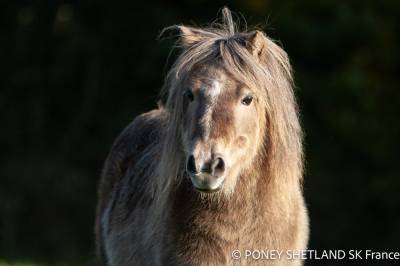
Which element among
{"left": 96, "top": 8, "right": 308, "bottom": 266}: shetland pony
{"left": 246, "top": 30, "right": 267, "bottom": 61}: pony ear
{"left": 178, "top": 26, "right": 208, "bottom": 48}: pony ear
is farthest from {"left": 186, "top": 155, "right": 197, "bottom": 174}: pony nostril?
{"left": 178, "top": 26, "right": 208, "bottom": 48}: pony ear

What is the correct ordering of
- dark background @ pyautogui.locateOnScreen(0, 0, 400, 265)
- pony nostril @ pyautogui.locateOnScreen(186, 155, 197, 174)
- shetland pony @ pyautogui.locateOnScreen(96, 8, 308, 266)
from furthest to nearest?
dark background @ pyautogui.locateOnScreen(0, 0, 400, 265) < shetland pony @ pyautogui.locateOnScreen(96, 8, 308, 266) < pony nostril @ pyautogui.locateOnScreen(186, 155, 197, 174)

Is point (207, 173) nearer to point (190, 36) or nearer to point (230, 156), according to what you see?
point (230, 156)

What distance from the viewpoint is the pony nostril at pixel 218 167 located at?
445 centimetres

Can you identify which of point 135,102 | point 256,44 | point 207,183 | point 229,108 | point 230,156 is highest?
point 135,102

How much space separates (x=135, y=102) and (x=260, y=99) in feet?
37.1

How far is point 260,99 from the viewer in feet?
16.2

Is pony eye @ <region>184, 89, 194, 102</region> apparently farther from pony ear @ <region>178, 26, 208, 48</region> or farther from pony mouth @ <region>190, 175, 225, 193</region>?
pony mouth @ <region>190, 175, 225, 193</region>

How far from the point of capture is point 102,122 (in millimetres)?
16594

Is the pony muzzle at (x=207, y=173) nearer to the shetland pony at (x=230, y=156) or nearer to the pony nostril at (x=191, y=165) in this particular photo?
the pony nostril at (x=191, y=165)

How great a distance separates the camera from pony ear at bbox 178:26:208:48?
17.4 ft

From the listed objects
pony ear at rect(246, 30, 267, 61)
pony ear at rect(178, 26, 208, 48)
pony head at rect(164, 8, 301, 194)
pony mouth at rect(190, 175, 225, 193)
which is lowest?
pony mouth at rect(190, 175, 225, 193)

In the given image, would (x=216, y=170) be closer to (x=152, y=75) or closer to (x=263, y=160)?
(x=263, y=160)

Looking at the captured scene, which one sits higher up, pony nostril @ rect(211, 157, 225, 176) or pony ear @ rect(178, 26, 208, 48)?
pony ear @ rect(178, 26, 208, 48)

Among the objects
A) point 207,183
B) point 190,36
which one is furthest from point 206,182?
point 190,36
